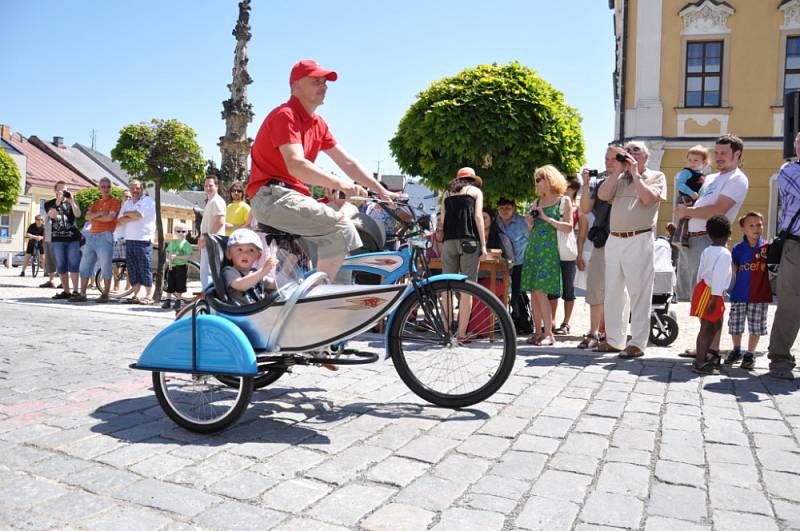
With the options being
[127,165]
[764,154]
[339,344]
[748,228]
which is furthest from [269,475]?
[764,154]

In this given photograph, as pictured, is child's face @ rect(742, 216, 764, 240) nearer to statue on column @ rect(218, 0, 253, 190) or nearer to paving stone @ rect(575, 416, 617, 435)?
paving stone @ rect(575, 416, 617, 435)

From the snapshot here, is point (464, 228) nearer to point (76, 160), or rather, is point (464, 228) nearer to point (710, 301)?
point (710, 301)

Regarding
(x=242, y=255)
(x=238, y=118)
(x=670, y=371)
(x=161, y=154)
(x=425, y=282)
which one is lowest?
(x=670, y=371)

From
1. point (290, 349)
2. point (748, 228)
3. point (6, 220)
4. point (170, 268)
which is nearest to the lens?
point (290, 349)

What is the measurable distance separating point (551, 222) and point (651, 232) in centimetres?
113

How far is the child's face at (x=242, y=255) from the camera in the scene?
4.13m

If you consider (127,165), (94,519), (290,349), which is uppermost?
(127,165)

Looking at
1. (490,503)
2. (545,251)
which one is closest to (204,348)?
(490,503)

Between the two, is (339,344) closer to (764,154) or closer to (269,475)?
(269,475)

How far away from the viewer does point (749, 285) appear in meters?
6.28

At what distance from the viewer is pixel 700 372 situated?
18.7ft

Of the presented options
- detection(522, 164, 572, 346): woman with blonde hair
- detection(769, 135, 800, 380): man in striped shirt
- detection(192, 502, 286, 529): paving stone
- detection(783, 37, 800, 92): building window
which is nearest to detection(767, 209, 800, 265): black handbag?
detection(769, 135, 800, 380): man in striped shirt

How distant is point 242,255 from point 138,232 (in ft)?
25.5

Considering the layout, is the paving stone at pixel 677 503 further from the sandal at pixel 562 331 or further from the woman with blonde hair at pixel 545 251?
the sandal at pixel 562 331
